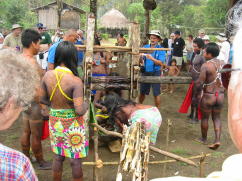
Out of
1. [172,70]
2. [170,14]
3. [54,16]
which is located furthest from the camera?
[54,16]

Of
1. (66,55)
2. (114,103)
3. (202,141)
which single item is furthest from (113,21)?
(66,55)

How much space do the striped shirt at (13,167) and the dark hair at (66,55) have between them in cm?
172

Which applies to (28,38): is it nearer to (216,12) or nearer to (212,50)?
(212,50)

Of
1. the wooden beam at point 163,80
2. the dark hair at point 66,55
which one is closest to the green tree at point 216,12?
the wooden beam at point 163,80

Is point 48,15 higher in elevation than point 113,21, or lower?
higher

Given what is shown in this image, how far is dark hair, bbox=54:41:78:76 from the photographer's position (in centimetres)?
281

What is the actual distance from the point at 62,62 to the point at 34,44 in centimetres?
86

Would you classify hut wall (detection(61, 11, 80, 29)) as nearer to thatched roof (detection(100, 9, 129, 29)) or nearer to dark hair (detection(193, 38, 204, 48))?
thatched roof (detection(100, 9, 129, 29))

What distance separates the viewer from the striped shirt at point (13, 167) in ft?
3.90

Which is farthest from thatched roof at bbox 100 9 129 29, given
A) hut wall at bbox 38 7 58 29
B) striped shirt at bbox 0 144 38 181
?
striped shirt at bbox 0 144 38 181

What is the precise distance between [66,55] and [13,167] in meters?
1.78

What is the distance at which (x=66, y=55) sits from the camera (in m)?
2.82

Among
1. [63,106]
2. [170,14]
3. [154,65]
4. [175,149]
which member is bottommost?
[175,149]

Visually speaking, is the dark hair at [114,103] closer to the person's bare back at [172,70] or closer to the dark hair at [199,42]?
the dark hair at [199,42]
